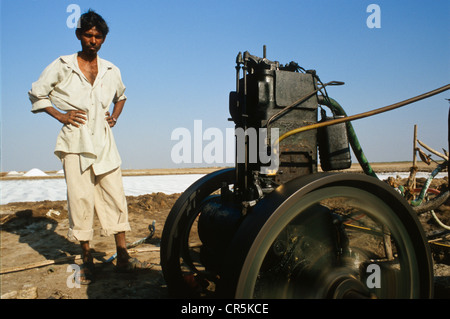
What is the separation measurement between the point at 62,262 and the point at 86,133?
1.36m

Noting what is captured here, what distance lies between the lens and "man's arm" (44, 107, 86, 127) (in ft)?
9.68

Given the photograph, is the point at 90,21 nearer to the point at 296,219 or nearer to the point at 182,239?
the point at 182,239

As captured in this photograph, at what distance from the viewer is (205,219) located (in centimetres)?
225

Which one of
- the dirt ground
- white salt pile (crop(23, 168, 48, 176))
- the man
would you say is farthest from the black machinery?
white salt pile (crop(23, 168, 48, 176))

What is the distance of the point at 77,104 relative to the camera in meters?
3.00

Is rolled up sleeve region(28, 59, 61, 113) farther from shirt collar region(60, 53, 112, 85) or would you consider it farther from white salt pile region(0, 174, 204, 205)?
white salt pile region(0, 174, 204, 205)

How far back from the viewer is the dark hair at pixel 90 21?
2.92m

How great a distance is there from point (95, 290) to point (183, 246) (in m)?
0.94

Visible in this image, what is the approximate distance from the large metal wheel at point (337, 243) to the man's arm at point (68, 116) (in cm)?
209

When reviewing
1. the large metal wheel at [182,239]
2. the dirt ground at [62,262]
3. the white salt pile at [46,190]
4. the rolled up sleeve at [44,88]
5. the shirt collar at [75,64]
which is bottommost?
the dirt ground at [62,262]

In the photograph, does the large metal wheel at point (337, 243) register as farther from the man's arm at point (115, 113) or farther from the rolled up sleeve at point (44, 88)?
the rolled up sleeve at point (44, 88)

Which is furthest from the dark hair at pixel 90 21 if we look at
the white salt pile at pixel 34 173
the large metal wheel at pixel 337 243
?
the white salt pile at pixel 34 173

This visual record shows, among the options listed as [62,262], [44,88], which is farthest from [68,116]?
[62,262]
